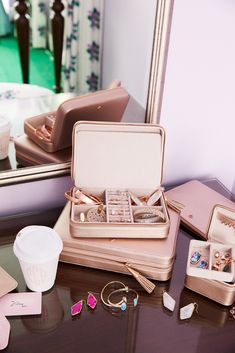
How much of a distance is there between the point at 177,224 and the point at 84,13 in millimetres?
507

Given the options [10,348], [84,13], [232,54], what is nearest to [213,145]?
[232,54]

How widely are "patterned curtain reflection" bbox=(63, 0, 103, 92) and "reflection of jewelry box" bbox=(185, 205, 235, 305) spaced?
1.39 ft

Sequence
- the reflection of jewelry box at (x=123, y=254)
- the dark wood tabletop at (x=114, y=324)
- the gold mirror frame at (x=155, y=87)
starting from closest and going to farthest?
the dark wood tabletop at (x=114, y=324)
the reflection of jewelry box at (x=123, y=254)
the gold mirror frame at (x=155, y=87)

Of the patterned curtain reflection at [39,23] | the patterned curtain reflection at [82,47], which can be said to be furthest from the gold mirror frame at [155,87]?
the patterned curtain reflection at [39,23]

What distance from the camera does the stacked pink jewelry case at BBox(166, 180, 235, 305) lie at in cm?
82

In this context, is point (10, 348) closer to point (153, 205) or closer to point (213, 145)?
point (153, 205)

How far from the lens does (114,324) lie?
2.62 feet

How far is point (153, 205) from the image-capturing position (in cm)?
96

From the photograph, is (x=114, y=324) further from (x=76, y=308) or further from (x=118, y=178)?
(x=118, y=178)

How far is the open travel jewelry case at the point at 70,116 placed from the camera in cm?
98

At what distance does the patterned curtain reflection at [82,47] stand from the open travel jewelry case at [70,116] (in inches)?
3.1

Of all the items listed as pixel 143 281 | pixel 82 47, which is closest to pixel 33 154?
pixel 82 47

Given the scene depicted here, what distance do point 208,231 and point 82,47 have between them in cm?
51

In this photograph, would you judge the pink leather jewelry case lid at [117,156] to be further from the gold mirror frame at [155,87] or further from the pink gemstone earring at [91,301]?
the pink gemstone earring at [91,301]
